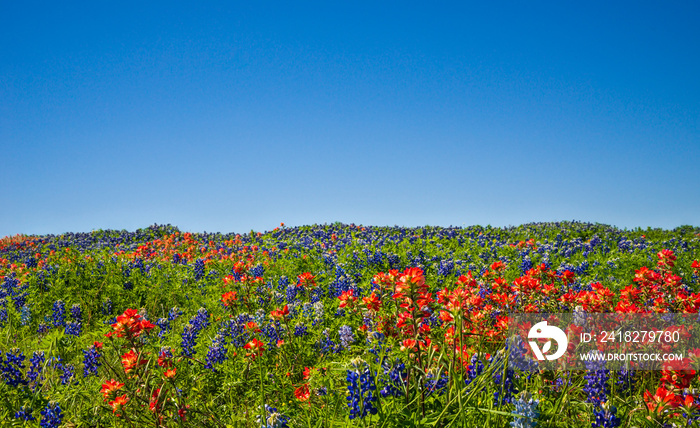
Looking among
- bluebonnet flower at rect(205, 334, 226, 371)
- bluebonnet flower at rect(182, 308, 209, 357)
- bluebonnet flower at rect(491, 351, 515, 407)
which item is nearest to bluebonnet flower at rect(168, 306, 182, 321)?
bluebonnet flower at rect(182, 308, 209, 357)

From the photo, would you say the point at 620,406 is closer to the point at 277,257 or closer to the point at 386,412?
the point at 386,412

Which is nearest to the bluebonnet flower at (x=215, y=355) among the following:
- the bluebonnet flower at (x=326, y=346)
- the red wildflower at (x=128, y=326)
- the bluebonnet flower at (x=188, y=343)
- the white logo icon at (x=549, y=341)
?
the bluebonnet flower at (x=188, y=343)

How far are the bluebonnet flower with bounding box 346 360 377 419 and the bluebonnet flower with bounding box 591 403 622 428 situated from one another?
1.49 metres

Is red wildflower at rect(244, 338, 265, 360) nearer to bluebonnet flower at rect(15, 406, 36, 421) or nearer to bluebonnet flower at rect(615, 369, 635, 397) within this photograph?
bluebonnet flower at rect(15, 406, 36, 421)

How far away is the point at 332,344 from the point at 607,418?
298 cm

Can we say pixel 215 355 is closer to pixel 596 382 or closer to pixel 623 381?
pixel 596 382

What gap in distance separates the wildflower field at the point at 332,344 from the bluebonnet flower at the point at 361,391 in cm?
1

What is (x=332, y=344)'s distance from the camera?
5059 mm

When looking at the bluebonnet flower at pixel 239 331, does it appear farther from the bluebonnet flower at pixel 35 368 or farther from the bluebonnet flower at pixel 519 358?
the bluebonnet flower at pixel 519 358

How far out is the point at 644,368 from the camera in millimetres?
4000

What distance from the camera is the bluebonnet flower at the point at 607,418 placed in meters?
2.77

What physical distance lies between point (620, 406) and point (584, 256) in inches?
287

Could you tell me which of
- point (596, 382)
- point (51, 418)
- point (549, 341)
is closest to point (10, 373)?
point (51, 418)

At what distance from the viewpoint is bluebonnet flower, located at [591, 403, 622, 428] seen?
2766mm
